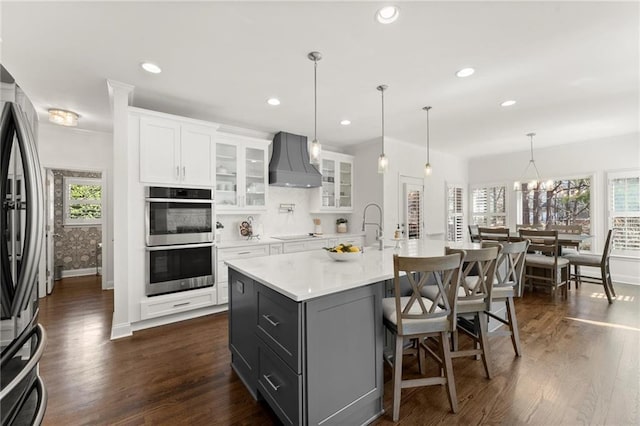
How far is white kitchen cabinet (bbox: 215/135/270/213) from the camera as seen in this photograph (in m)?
3.89

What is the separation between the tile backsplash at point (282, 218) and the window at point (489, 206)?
3.59 metres

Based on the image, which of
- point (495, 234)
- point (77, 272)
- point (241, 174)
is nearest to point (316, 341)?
point (241, 174)

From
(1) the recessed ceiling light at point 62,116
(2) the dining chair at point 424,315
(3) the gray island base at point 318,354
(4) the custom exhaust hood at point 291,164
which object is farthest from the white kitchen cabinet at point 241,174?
(2) the dining chair at point 424,315

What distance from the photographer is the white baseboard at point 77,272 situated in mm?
5292

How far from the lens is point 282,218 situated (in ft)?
16.0

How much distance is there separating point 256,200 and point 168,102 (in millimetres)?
1733

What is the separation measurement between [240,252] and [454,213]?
202 inches

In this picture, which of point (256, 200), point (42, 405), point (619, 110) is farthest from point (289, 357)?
point (619, 110)

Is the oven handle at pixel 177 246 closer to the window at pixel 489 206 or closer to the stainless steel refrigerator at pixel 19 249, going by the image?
the stainless steel refrigerator at pixel 19 249

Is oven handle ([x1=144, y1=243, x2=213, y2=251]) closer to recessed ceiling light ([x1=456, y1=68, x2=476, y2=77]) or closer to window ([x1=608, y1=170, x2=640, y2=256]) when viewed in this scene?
recessed ceiling light ([x1=456, y1=68, x2=476, y2=77])

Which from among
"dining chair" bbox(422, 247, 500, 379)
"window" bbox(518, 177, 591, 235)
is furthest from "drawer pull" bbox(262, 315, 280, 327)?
"window" bbox(518, 177, 591, 235)

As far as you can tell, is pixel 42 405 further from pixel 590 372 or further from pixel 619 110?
pixel 619 110

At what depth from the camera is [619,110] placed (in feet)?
12.0

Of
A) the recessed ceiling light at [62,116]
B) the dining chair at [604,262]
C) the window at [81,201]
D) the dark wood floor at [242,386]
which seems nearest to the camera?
the dark wood floor at [242,386]
